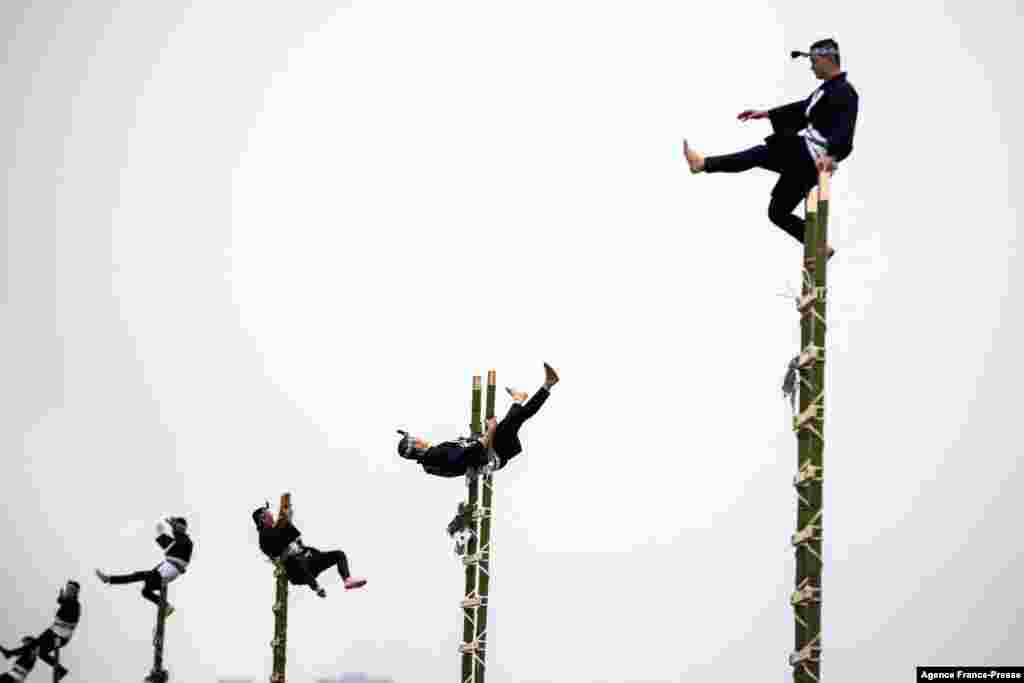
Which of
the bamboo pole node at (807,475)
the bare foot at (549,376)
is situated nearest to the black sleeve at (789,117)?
the bamboo pole node at (807,475)

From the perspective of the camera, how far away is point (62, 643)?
125 ft

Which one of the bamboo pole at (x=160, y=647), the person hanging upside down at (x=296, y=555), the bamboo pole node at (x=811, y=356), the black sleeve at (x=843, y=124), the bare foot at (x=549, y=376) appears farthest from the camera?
the bamboo pole at (x=160, y=647)

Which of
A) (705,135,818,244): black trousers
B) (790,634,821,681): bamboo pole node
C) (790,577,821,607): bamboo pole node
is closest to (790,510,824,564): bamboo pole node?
(790,577,821,607): bamboo pole node

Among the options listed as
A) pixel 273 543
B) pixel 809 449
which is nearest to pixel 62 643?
pixel 273 543

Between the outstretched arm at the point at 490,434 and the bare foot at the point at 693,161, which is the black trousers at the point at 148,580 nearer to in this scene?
the outstretched arm at the point at 490,434

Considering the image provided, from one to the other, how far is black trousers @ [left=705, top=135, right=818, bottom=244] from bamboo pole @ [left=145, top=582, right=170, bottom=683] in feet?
65.1

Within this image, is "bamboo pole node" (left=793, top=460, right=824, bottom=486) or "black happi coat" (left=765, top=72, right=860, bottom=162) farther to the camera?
"black happi coat" (left=765, top=72, right=860, bottom=162)

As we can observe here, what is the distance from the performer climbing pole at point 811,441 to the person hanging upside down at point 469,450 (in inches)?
450

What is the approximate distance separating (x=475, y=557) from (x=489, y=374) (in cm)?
343

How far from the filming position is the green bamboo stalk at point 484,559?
97.7 feet

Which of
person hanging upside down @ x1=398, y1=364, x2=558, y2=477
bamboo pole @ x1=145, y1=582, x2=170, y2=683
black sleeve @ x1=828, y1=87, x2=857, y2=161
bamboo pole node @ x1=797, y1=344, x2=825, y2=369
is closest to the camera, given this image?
bamboo pole node @ x1=797, y1=344, x2=825, y2=369

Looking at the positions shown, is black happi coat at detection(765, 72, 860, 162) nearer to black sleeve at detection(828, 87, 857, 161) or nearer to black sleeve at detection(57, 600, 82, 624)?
black sleeve at detection(828, 87, 857, 161)

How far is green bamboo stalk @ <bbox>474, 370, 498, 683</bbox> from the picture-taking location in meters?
29.8

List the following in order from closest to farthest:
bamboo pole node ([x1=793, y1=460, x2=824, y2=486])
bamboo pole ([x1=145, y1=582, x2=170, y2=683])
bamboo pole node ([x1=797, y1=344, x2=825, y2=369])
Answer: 1. bamboo pole node ([x1=793, y1=460, x2=824, y2=486])
2. bamboo pole node ([x1=797, y1=344, x2=825, y2=369])
3. bamboo pole ([x1=145, y1=582, x2=170, y2=683])
